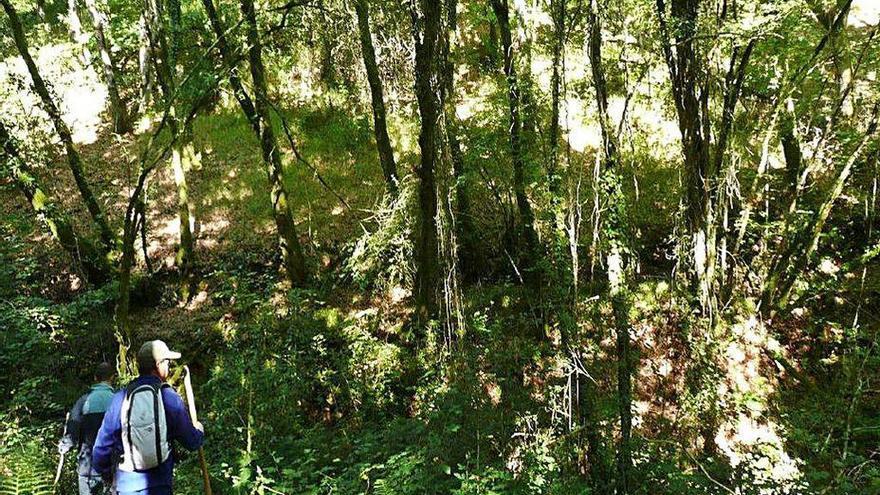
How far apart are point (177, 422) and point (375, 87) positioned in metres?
6.71

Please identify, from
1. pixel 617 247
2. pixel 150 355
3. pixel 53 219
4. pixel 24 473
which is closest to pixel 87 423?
pixel 24 473

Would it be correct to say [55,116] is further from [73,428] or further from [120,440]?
[120,440]

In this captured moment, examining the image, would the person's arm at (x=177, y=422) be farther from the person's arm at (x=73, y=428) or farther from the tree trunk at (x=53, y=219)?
the tree trunk at (x=53, y=219)

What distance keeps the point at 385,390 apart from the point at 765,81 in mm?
8376

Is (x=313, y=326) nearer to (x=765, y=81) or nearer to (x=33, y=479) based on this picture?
(x=33, y=479)

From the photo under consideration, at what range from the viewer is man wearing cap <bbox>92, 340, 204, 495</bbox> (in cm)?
361

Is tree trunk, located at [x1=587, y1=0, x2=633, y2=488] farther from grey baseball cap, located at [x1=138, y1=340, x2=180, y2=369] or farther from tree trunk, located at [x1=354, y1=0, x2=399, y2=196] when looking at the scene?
grey baseball cap, located at [x1=138, y1=340, x2=180, y2=369]

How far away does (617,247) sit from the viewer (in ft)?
19.0

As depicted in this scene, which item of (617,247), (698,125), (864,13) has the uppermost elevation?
(864,13)

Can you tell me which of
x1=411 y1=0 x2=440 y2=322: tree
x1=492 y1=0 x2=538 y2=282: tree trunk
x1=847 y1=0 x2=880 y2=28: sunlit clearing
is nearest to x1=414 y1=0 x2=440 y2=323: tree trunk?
x1=411 y1=0 x2=440 y2=322: tree

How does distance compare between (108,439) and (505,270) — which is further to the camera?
(505,270)

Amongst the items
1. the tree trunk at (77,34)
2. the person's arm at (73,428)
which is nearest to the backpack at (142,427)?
the person's arm at (73,428)

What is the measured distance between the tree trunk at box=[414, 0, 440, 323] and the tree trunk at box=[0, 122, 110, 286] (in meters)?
6.16

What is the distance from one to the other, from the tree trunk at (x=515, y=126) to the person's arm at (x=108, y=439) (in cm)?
528
